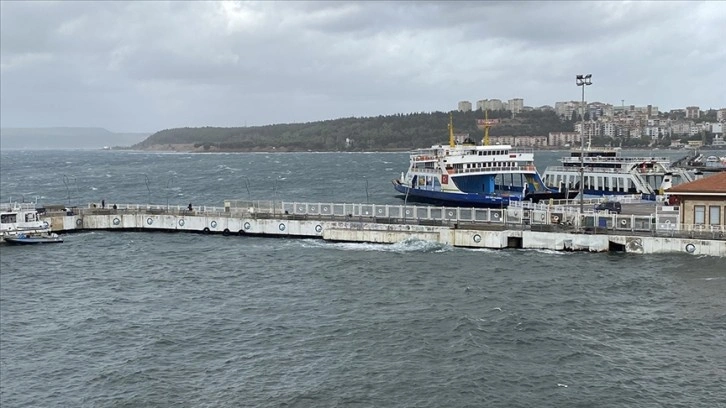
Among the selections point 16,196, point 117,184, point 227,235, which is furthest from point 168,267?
point 117,184

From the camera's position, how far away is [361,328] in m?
31.3

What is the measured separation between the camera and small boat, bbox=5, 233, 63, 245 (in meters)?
54.9

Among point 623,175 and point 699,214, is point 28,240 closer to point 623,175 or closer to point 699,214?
point 699,214

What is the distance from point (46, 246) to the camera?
5484cm

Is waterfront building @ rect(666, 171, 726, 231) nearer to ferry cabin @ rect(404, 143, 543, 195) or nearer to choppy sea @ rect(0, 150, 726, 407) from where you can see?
choppy sea @ rect(0, 150, 726, 407)

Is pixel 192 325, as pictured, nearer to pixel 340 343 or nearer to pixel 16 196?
pixel 340 343

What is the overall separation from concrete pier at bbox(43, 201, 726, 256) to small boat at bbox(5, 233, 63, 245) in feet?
15.6

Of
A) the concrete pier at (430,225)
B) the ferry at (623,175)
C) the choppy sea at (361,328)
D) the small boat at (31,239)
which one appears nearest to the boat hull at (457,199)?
the ferry at (623,175)

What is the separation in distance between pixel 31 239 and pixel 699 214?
1781 inches

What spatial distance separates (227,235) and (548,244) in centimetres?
2452

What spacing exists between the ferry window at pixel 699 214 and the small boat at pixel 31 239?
4357 cm

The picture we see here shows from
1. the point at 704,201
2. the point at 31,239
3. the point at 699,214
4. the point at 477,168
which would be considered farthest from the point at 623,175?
the point at 31,239

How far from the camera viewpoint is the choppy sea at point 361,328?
24.5m

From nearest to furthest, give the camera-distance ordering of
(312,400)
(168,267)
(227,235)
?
(312,400) < (168,267) < (227,235)
